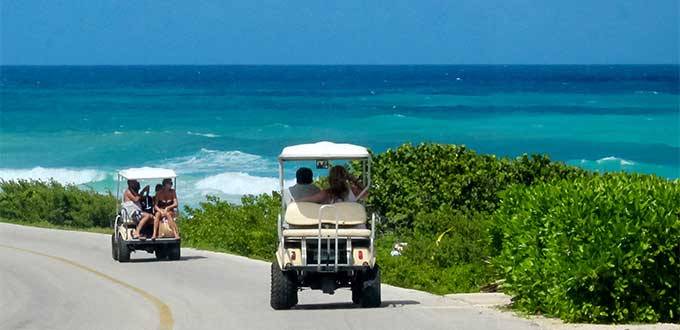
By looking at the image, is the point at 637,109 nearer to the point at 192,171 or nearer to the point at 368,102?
the point at 368,102

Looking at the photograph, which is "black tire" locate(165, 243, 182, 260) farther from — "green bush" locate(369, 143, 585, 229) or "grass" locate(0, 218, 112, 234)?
"grass" locate(0, 218, 112, 234)

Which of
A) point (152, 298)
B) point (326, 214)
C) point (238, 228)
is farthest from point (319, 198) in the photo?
Result: point (238, 228)

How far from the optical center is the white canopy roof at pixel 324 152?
19344 millimetres

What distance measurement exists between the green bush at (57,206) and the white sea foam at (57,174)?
34709 millimetres

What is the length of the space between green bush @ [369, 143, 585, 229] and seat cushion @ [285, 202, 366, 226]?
1445 cm

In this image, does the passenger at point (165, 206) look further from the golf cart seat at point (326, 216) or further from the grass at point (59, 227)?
the grass at point (59, 227)

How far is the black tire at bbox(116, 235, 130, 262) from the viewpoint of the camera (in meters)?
29.5

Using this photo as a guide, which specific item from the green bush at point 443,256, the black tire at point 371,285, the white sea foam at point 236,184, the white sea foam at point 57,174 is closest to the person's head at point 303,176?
the black tire at point 371,285

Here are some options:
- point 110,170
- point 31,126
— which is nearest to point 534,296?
point 110,170

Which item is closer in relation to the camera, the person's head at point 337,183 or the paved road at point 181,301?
the paved road at point 181,301

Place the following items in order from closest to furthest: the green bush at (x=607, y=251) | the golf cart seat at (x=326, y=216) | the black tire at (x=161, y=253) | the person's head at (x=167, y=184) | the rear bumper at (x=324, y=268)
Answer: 1. the green bush at (x=607, y=251)
2. the rear bumper at (x=324, y=268)
3. the golf cart seat at (x=326, y=216)
4. the person's head at (x=167, y=184)
5. the black tire at (x=161, y=253)

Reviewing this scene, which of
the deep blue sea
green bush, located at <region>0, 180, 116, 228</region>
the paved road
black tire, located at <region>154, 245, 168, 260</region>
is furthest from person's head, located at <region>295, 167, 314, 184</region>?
the deep blue sea

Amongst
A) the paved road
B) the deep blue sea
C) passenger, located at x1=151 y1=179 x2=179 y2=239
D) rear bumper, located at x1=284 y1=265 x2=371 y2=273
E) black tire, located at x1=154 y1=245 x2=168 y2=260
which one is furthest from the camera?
the deep blue sea

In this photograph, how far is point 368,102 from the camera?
135000mm
